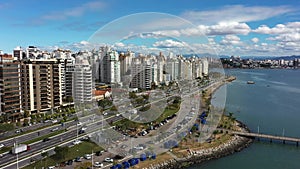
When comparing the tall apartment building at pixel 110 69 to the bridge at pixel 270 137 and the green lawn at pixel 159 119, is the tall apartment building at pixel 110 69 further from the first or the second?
the bridge at pixel 270 137

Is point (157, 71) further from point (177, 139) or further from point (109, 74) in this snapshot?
point (177, 139)

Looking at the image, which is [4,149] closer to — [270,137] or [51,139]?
[51,139]

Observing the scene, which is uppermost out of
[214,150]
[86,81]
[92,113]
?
[86,81]

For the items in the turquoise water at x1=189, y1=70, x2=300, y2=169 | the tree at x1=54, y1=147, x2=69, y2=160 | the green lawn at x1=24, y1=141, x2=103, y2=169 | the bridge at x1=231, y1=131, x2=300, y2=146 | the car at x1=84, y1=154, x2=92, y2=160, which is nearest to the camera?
the green lawn at x1=24, y1=141, x2=103, y2=169

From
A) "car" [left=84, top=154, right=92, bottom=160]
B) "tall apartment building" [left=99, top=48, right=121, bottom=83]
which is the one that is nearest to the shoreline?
"car" [left=84, top=154, right=92, bottom=160]

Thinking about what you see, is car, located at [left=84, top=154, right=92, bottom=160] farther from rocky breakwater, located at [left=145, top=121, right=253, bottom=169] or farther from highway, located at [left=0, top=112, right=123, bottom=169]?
rocky breakwater, located at [left=145, top=121, right=253, bottom=169]

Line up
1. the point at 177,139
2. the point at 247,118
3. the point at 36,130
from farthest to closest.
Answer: the point at 247,118, the point at 36,130, the point at 177,139

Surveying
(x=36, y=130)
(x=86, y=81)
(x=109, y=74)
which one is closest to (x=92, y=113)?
(x=36, y=130)
